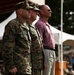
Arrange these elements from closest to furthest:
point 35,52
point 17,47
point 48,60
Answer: point 17,47, point 35,52, point 48,60

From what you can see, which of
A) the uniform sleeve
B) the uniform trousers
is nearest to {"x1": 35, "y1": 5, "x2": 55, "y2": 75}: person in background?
the uniform trousers

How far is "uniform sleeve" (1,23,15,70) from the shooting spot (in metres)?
4.74

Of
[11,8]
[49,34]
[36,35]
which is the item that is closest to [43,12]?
[49,34]

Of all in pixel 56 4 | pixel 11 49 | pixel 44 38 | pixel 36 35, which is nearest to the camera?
pixel 11 49

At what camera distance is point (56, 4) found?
3162cm

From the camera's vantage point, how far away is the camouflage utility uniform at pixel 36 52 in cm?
522

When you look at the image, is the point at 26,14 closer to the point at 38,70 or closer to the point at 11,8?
the point at 38,70

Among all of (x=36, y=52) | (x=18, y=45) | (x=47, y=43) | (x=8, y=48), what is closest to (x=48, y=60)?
(x=47, y=43)

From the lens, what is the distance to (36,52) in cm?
527

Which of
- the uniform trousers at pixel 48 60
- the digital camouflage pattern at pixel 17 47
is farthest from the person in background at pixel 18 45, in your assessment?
the uniform trousers at pixel 48 60

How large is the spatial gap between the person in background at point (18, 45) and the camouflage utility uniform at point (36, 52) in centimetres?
19

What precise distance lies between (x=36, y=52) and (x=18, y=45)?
0.42 m

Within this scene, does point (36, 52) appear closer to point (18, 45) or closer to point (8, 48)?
A: point (18, 45)

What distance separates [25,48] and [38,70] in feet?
1.86
